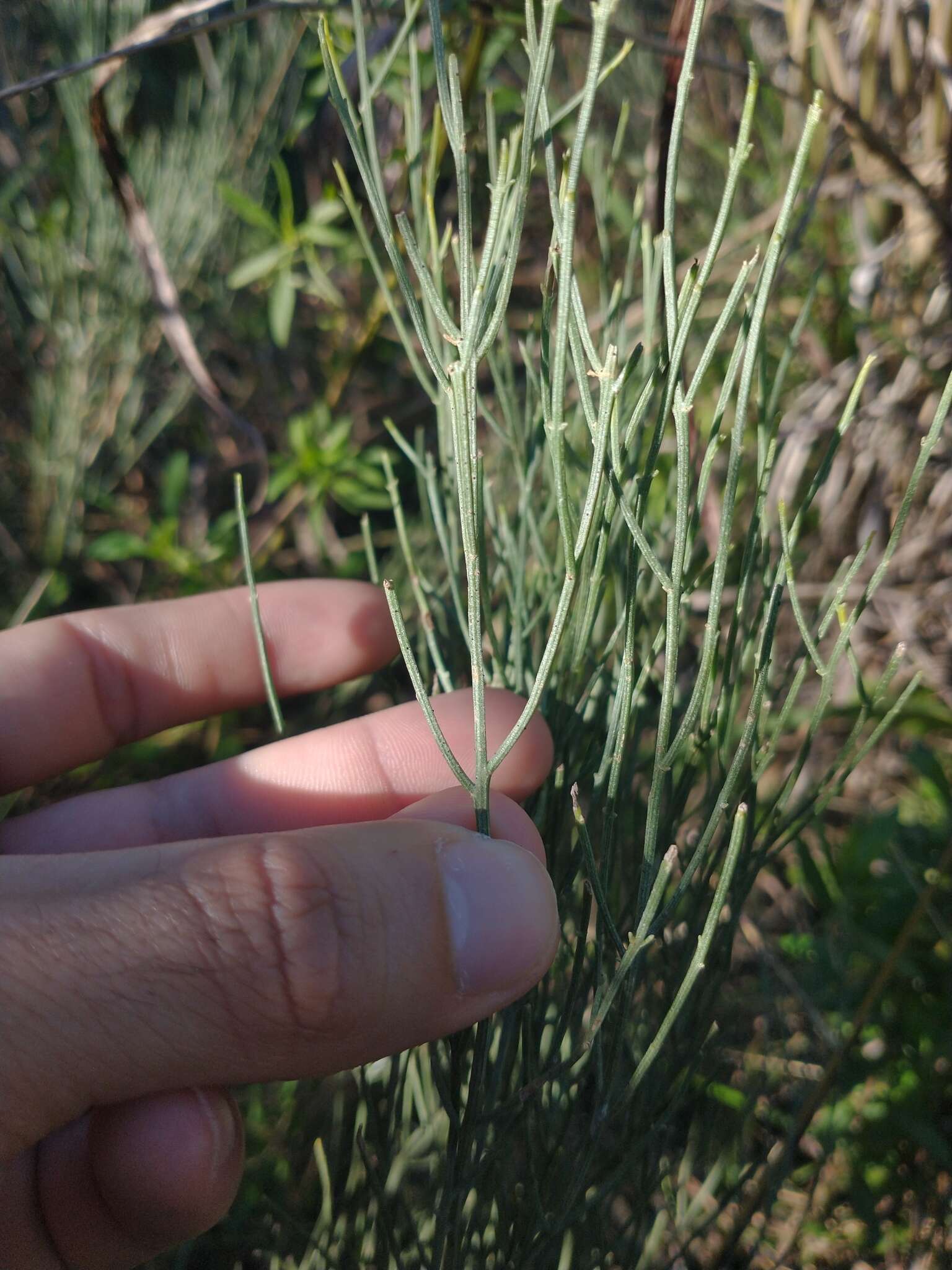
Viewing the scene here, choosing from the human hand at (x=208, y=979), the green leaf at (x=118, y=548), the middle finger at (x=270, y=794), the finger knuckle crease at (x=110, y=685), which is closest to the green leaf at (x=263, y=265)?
the green leaf at (x=118, y=548)

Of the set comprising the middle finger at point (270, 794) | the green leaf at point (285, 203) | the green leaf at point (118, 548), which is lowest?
the middle finger at point (270, 794)

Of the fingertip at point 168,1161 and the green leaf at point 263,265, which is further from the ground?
the green leaf at point 263,265

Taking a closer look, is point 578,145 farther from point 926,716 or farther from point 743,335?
point 926,716

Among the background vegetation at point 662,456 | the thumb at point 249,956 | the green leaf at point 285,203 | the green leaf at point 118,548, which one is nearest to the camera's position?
the thumb at point 249,956

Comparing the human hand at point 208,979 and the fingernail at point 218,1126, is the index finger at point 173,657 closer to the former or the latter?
the human hand at point 208,979

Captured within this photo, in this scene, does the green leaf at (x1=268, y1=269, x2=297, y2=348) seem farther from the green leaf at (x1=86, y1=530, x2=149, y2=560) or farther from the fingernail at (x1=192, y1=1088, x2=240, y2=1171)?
the fingernail at (x1=192, y1=1088, x2=240, y2=1171)

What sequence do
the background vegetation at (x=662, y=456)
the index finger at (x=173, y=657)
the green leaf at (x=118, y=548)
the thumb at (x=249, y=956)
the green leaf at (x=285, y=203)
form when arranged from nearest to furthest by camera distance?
the thumb at (x=249, y=956) → the background vegetation at (x=662, y=456) → the index finger at (x=173, y=657) → the green leaf at (x=285, y=203) → the green leaf at (x=118, y=548)

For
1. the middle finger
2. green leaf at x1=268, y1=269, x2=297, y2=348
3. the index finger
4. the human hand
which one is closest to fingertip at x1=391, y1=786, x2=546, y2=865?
the human hand
